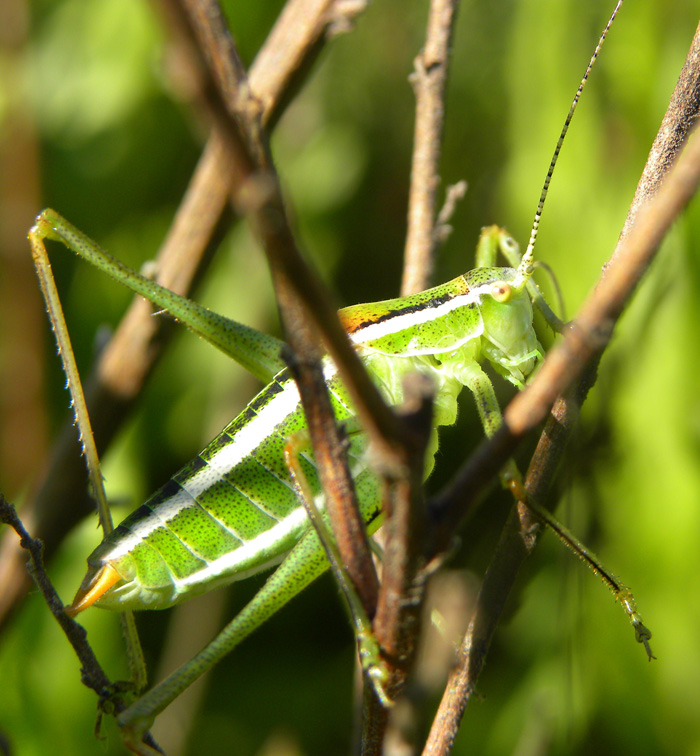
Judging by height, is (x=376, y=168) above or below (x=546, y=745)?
above

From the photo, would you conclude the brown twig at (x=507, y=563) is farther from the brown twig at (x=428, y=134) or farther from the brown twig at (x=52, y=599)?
the brown twig at (x=428, y=134)

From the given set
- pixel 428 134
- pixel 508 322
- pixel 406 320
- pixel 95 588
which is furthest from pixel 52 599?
pixel 428 134

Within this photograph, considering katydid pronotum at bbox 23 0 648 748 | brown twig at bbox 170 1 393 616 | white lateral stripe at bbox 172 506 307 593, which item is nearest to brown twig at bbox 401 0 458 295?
katydid pronotum at bbox 23 0 648 748

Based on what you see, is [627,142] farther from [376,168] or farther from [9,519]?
[9,519]

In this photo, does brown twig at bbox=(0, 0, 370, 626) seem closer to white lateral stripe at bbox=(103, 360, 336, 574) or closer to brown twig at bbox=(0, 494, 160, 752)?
white lateral stripe at bbox=(103, 360, 336, 574)

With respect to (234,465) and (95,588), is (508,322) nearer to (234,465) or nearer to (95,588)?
(234,465)

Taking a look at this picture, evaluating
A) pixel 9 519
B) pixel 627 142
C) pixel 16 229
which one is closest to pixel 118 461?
pixel 16 229

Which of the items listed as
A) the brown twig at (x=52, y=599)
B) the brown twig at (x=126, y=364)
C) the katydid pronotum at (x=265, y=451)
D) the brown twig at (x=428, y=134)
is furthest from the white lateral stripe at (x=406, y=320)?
the brown twig at (x=52, y=599)

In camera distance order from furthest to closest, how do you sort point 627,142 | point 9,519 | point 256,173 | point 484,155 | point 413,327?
point 484,155 < point 627,142 < point 413,327 < point 9,519 < point 256,173
